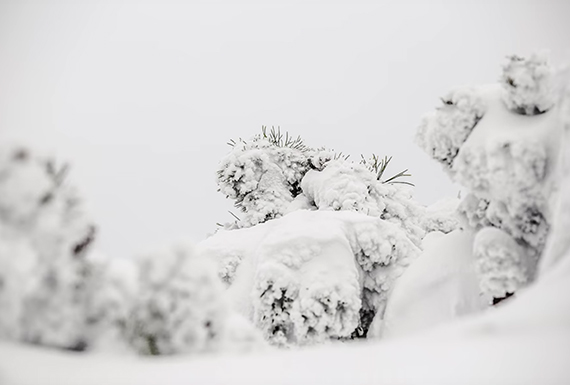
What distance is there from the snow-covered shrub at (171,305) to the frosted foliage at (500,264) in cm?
197

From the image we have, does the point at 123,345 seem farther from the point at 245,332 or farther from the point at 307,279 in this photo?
the point at 307,279

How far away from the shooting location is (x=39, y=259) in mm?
1342

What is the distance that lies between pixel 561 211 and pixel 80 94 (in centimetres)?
22058

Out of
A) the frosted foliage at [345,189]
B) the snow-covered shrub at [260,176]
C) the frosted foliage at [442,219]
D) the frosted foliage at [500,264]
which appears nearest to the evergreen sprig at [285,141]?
the snow-covered shrub at [260,176]

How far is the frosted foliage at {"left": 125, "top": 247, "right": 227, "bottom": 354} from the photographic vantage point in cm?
144

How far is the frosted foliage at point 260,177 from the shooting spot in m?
5.66

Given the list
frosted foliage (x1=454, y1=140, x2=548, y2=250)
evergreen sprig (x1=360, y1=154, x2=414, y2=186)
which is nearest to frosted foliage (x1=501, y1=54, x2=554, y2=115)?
frosted foliage (x1=454, y1=140, x2=548, y2=250)

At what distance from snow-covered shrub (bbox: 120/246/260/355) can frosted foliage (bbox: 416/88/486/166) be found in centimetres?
228

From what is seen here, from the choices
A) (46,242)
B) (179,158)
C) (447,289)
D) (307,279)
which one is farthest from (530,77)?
(179,158)

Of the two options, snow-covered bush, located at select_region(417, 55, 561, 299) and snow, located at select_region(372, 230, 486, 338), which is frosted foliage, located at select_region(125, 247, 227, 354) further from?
snow, located at select_region(372, 230, 486, 338)

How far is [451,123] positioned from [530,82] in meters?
0.56

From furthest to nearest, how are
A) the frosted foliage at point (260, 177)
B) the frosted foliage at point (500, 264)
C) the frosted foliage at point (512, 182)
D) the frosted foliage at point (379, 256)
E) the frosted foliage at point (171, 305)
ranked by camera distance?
the frosted foliage at point (260, 177), the frosted foliage at point (379, 256), the frosted foliage at point (500, 264), the frosted foliage at point (512, 182), the frosted foliage at point (171, 305)

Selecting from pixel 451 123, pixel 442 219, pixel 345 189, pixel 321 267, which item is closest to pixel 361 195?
pixel 345 189

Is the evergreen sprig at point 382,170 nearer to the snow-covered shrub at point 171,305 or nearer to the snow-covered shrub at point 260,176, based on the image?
the snow-covered shrub at point 260,176
